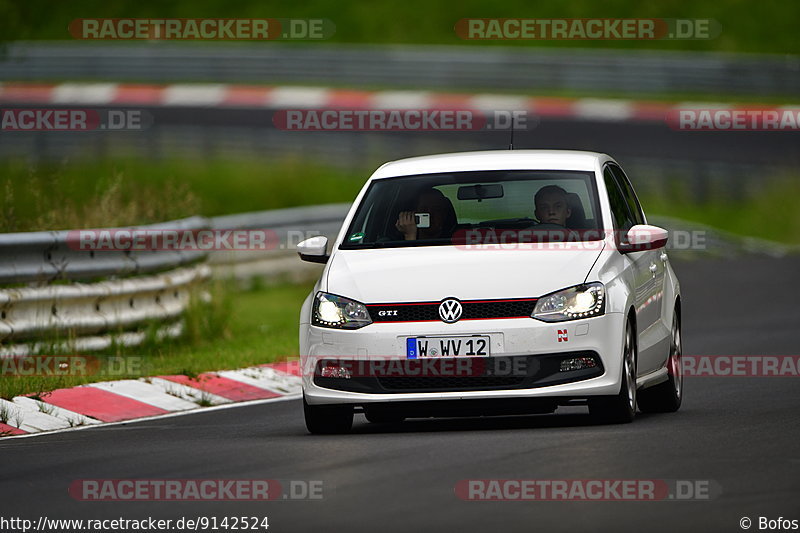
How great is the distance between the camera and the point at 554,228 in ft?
36.8

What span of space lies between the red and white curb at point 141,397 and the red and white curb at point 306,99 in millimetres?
25537

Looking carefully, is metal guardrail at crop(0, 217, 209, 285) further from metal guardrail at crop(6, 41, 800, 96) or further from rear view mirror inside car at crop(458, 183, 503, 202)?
metal guardrail at crop(6, 41, 800, 96)

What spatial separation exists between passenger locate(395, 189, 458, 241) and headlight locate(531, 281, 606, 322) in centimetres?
127

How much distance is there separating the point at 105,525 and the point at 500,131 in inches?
1200

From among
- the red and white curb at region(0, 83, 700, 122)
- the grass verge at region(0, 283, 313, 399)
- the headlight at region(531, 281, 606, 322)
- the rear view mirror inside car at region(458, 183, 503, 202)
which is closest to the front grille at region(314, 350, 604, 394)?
the headlight at region(531, 281, 606, 322)

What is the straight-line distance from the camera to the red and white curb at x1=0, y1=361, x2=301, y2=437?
39.2ft

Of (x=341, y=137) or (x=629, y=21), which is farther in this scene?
(x=629, y=21)

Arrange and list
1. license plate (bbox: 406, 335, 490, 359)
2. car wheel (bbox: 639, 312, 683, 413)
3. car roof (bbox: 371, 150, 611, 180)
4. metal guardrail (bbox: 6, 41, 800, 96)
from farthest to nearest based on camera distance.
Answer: metal guardrail (bbox: 6, 41, 800, 96) < car wheel (bbox: 639, 312, 683, 413) < car roof (bbox: 371, 150, 611, 180) < license plate (bbox: 406, 335, 490, 359)

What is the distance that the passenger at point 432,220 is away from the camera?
454 inches

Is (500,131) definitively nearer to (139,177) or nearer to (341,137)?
(341,137)

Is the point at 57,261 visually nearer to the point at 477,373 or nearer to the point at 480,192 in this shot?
the point at 480,192

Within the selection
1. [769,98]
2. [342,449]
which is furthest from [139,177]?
[342,449]

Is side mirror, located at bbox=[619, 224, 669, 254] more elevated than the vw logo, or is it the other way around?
side mirror, located at bbox=[619, 224, 669, 254]

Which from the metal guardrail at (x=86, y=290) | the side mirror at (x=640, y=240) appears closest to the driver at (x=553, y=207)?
the side mirror at (x=640, y=240)
